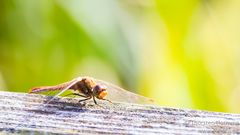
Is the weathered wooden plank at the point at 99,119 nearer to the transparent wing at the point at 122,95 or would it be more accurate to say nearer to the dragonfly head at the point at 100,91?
the dragonfly head at the point at 100,91

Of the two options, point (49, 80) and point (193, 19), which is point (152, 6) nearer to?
point (193, 19)

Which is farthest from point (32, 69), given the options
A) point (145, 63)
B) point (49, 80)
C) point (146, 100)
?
point (146, 100)

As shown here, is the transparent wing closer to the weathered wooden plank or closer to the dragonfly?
the dragonfly

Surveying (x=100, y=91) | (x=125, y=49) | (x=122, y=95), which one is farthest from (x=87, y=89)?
(x=125, y=49)

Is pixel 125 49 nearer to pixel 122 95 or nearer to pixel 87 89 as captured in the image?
pixel 122 95

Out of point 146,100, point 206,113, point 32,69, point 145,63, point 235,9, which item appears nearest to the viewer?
point 206,113

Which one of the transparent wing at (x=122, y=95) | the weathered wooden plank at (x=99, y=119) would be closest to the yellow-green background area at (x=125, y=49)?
the transparent wing at (x=122, y=95)
